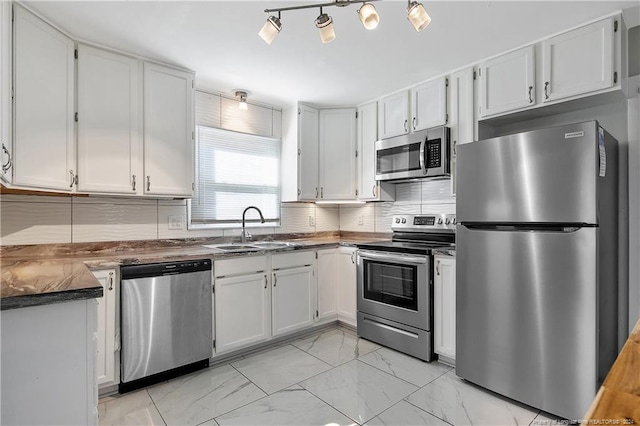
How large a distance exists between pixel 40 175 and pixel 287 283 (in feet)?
6.45

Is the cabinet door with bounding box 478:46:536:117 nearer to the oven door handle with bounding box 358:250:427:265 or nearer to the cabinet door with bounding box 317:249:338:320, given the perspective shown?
the oven door handle with bounding box 358:250:427:265

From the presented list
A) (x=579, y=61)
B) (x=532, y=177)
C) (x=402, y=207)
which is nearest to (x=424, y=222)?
(x=402, y=207)

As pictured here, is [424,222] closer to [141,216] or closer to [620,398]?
[141,216]

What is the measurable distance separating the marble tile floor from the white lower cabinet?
16cm

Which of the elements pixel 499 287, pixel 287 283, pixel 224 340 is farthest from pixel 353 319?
pixel 499 287

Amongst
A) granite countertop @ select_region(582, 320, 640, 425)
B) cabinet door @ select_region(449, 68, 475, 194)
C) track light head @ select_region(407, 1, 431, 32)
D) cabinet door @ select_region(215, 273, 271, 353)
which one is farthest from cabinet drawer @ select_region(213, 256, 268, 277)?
granite countertop @ select_region(582, 320, 640, 425)

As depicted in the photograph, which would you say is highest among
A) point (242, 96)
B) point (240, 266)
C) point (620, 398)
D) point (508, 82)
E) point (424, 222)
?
point (242, 96)

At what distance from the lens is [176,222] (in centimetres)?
302

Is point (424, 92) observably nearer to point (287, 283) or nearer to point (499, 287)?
point (499, 287)

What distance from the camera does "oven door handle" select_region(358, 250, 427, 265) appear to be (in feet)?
8.85

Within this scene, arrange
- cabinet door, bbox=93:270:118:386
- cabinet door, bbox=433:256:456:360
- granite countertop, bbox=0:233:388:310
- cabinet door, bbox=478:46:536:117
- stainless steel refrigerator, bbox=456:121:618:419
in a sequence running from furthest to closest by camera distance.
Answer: cabinet door, bbox=433:256:456:360
cabinet door, bbox=478:46:536:117
cabinet door, bbox=93:270:118:386
stainless steel refrigerator, bbox=456:121:618:419
granite countertop, bbox=0:233:388:310

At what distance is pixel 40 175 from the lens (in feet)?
6.70

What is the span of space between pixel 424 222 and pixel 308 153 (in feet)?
4.62

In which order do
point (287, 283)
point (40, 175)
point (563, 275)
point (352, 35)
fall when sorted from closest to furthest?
point (563, 275)
point (40, 175)
point (352, 35)
point (287, 283)
